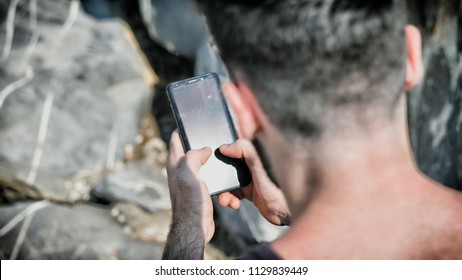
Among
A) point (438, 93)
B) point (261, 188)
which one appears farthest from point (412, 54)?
point (438, 93)

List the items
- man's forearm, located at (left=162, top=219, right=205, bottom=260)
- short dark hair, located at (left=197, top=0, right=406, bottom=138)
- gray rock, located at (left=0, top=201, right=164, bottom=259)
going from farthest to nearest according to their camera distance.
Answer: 1. gray rock, located at (left=0, top=201, right=164, bottom=259)
2. man's forearm, located at (left=162, top=219, right=205, bottom=260)
3. short dark hair, located at (left=197, top=0, right=406, bottom=138)

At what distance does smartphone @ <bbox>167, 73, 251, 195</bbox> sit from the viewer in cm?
123

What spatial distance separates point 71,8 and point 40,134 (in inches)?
18.3

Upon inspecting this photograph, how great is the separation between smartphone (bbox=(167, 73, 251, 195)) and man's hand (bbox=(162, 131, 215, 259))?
5 centimetres

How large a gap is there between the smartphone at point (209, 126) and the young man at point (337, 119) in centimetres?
30

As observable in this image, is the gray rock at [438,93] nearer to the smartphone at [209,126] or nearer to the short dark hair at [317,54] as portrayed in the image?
the smartphone at [209,126]

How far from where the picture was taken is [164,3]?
2.24m

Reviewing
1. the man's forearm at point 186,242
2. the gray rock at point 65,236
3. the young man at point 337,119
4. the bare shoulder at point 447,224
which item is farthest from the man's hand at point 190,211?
the gray rock at point 65,236

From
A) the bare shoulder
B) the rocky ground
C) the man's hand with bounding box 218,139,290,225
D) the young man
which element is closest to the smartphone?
the man's hand with bounding box 218,139,290,225

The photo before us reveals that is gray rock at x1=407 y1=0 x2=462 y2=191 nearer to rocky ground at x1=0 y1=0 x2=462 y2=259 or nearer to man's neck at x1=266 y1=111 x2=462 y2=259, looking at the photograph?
rocky ground at x1=0 y1=0 x2=462 y2=259

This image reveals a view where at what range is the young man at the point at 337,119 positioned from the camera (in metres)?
0.84
